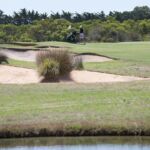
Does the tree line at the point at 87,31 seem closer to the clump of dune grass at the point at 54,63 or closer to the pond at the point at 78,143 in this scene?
the clump of dune grass at the point at 54,63

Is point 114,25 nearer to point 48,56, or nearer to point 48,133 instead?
point 48,56

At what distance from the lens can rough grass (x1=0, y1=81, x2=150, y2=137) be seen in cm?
2159

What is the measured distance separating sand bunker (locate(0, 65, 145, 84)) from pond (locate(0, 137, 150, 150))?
1277cm

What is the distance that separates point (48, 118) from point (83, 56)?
1924cm

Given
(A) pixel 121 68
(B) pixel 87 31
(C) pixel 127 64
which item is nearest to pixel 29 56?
(C) pixel 127 64

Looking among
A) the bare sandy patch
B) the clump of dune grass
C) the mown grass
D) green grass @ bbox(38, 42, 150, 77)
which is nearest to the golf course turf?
green grass @ bbox(38, 42, 150, 77)

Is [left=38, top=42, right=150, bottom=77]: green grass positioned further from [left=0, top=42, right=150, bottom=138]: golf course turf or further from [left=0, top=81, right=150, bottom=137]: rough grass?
[left=0, top=81, right=150, bottom=137]: rough grass

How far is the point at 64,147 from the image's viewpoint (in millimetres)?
19719

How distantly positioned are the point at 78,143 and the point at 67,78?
15503 mm

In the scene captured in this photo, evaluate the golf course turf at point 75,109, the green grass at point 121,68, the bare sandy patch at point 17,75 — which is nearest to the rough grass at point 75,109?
the golf course turf at point 75,109

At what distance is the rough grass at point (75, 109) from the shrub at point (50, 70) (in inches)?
154

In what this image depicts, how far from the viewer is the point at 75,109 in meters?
24.5

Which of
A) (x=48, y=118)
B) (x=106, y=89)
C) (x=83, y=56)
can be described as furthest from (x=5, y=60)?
(x=48, y=118)

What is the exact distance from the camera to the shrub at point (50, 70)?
35.2 m
